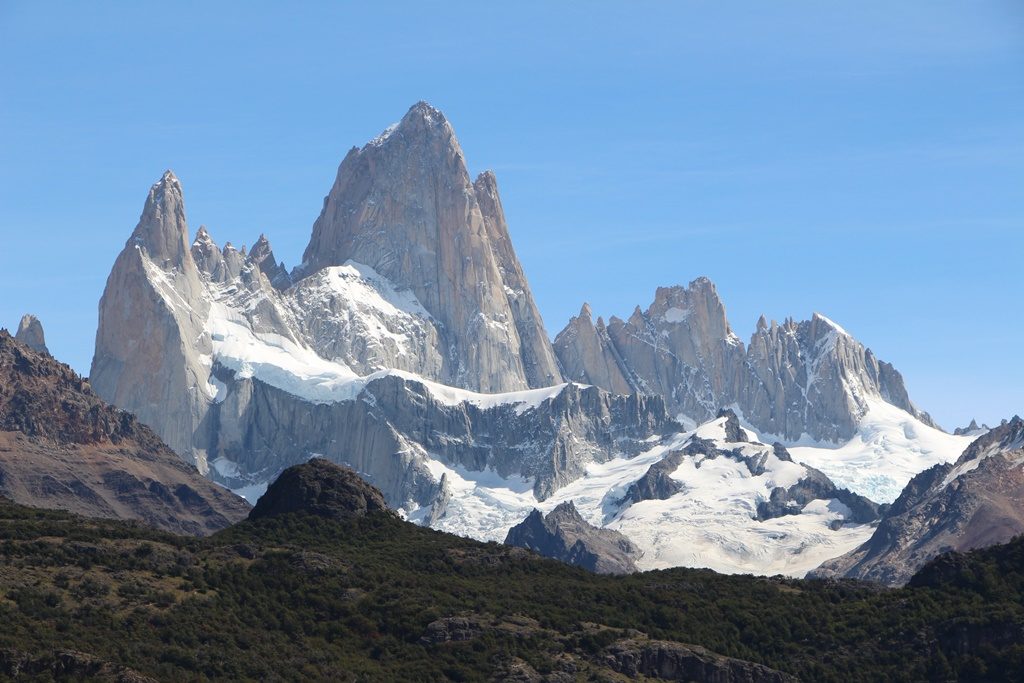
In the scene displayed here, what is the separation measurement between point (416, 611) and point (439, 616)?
5.56 feet

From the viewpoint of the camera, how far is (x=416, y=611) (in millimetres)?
169250

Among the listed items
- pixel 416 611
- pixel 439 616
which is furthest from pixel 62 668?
pixel 439 616

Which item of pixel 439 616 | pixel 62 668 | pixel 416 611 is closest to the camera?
pixel 62 668

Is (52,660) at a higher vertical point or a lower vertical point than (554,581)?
lower

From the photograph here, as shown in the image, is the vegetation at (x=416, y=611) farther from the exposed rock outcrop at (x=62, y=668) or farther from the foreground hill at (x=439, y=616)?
the exposed rock outcrop at (x=62, y=668)

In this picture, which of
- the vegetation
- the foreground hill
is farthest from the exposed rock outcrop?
the vegetation

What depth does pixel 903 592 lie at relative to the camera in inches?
7175

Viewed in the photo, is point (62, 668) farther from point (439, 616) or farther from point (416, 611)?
point (439, 616)

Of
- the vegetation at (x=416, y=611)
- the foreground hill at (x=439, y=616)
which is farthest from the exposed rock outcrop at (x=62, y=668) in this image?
the vegetation at (x=416, y=611)

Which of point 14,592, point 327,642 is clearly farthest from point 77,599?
point 327,642

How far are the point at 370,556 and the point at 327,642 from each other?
24524 mm

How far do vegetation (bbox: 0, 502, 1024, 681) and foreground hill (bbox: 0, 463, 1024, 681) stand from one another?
0.56 feet

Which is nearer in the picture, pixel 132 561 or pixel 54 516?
pixel 132 561

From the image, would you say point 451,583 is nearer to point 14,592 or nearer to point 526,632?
point 526,632
